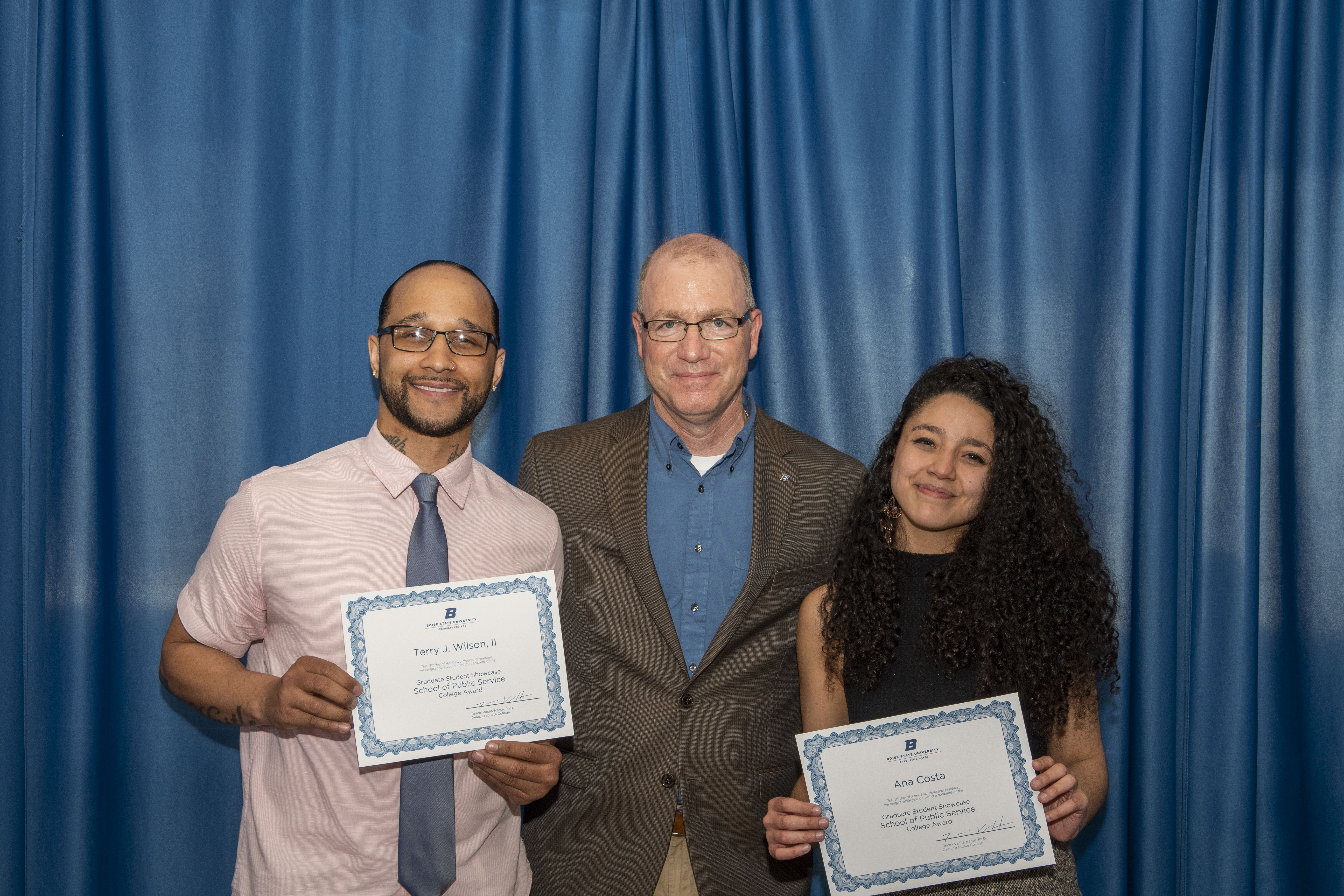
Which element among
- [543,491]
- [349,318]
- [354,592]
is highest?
[349,318]

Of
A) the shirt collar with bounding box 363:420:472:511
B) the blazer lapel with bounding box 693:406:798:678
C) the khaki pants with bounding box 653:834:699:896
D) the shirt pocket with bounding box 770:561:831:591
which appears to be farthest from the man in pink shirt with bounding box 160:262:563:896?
the shirt pocket with bounding box 770:561:831:591

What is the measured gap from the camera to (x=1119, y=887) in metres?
2.64

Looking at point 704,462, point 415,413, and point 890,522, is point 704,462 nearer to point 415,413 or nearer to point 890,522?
point 890,522

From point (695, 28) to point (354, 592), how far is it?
1.98 metres

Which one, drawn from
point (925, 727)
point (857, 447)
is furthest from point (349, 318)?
point (925, 727)

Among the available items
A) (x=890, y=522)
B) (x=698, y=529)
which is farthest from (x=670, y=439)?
(x=890, y=522)

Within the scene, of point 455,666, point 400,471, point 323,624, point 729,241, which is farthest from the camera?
point 729,241

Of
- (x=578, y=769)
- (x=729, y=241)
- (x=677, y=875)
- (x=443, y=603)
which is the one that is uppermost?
(x=729, y=241)

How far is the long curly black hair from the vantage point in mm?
1838

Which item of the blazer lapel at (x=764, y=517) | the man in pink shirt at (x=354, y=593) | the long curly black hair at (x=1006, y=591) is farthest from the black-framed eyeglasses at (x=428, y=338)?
the long curly black hair at (x=1006, y=591)

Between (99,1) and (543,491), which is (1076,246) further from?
(99,1)

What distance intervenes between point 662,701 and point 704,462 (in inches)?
22.8

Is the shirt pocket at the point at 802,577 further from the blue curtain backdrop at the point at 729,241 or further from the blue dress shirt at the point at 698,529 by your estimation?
the blue curtain backdrop at the point at 729,241
